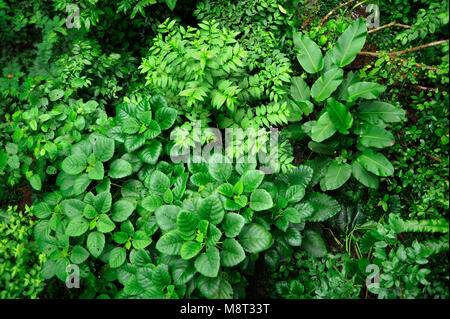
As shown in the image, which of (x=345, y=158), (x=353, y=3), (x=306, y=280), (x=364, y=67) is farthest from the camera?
(x=353, y=3)

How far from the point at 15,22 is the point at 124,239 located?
119 inches

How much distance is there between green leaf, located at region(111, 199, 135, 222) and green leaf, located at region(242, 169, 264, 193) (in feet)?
3.74

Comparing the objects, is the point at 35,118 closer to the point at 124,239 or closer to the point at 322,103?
the point at 124,239

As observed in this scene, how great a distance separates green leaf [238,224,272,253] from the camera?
8.91 feet

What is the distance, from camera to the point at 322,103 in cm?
369

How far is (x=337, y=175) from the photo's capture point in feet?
10.9

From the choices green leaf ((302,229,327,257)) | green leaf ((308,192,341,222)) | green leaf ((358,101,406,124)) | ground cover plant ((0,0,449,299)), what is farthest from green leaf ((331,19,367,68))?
green leaf ((302,229,327,257))

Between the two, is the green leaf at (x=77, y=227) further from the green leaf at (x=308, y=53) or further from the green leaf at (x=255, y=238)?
the green leaf at (x=308, y=53)

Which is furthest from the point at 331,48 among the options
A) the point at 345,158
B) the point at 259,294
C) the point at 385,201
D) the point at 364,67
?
the point at 259,294

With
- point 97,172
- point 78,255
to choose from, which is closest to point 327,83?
point 97,172

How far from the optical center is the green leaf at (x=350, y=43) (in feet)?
11.1

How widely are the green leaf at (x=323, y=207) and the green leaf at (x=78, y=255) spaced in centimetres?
225

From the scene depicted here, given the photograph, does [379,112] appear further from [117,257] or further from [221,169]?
[117,257]

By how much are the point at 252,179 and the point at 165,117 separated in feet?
3.79
